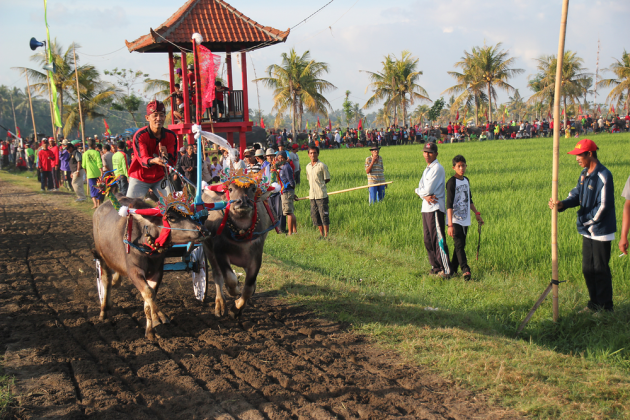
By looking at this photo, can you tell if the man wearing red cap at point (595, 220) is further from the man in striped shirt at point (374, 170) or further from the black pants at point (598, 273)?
the man in striped shirt at point (374, 170)

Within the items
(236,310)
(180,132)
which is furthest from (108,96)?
(236,310)

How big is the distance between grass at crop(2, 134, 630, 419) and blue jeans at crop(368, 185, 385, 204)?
0.60m

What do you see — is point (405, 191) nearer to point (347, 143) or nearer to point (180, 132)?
point (180, 132)

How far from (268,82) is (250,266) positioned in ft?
124

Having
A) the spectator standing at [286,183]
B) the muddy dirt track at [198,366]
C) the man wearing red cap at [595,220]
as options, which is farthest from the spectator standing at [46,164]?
the man wearing red cap at [595,220]

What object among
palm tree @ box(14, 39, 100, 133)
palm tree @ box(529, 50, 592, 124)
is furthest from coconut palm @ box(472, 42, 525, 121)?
palm tree @ box(14, 39, 100, 133)

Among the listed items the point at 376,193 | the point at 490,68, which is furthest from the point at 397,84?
the point at 376,193

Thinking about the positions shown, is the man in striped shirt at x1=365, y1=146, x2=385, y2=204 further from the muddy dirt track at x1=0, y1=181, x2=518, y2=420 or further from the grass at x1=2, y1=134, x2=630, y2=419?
the muddy dirt track at x1=0, y1=181, x2=518, y2=420

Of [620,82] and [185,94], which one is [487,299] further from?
[620,82]

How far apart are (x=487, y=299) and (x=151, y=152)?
4464 millimetres

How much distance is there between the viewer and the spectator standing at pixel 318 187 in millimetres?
10188

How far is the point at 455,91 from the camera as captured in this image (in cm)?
4975

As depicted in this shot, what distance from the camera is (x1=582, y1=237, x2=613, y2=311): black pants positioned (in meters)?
5.54

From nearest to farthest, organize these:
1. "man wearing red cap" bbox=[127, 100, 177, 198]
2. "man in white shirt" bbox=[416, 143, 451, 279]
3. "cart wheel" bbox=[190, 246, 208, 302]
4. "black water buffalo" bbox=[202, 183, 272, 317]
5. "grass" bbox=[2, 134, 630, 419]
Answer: "grass" bbox=[2, 134, 630, 419] < "black water buffalo" bbox=[202, 183, 272, 317] < "man wearing red cap" bbox=[127, 100, 177, 198] < "cart wheel" bbox=[190, 246, 208, 302] < "man in white shirt" bbox=[416, 143, 451, 279]
